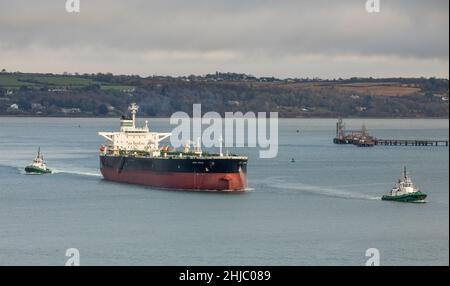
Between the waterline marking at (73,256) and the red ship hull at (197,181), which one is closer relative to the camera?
the waterline marking at (73,256)

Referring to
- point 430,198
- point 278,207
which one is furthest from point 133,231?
point 430,198

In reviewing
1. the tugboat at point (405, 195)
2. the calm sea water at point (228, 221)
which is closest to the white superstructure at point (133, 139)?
the calm sea water at point (228, 221)

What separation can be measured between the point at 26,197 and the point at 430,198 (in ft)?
59.9

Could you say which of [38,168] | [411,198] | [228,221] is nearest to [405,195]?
[411,198]

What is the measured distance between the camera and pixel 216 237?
142 ft

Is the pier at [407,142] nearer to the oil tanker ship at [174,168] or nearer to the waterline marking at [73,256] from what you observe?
the oil tanker ship at [174,168]

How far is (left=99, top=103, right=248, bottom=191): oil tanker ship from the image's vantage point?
58.1 m

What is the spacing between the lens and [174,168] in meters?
59.8

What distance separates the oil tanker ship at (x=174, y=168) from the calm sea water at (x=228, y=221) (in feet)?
2.97

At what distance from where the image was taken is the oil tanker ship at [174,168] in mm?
58062

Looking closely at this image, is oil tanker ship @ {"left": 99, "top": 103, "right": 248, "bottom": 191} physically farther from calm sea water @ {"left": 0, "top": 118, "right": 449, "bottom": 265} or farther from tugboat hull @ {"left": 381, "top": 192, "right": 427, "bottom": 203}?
tugboat hull @ {"left": 381, "top": 192, "right": 427, "bottom": 203}

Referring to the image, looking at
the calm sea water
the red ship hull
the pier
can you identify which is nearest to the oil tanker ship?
the red ship hull
